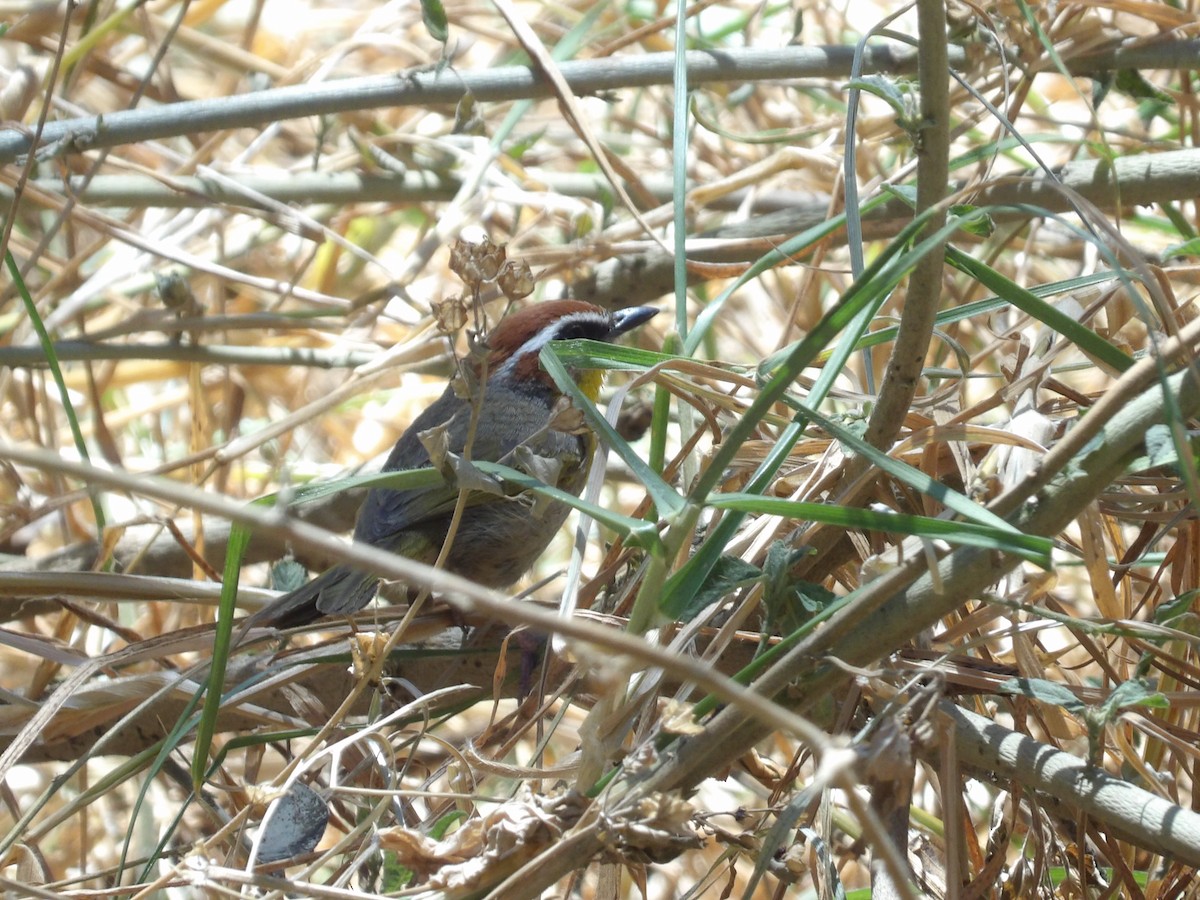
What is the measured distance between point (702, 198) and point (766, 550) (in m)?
2.08

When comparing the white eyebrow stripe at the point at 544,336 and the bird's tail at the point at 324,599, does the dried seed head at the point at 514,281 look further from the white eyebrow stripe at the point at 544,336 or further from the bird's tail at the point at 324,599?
the white eyebrow stripe at the point at 544,336

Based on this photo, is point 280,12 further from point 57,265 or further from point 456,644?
point 456,644

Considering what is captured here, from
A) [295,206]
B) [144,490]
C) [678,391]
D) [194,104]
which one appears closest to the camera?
[144,490]

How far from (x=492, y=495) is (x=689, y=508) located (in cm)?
179

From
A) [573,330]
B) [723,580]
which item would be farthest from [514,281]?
[573,330]

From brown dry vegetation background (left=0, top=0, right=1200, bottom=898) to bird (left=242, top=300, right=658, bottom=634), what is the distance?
0.45 feet

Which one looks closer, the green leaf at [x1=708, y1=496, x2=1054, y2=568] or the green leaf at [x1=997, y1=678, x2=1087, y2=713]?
the green leaf at [x1=708, y1=496, x2=1054, y2=568]

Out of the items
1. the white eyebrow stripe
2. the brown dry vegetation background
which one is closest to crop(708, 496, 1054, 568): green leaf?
the brown dry vegetation background

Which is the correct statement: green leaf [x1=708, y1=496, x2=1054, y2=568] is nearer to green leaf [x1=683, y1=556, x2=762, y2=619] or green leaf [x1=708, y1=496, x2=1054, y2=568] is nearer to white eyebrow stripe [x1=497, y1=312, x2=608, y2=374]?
green leaf [x1=683, y1=556, x2=762, y2=619]

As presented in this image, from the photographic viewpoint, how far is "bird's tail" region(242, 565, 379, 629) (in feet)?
8.69

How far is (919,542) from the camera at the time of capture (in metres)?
1.49

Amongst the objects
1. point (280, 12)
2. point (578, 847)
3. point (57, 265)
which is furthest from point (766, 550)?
point (280, 12)

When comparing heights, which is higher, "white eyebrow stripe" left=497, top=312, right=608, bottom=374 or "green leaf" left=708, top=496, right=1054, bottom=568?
"white eyebrow stripe" left=497, top=312, right=608, bottom=374

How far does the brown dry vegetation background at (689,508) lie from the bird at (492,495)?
14cm
